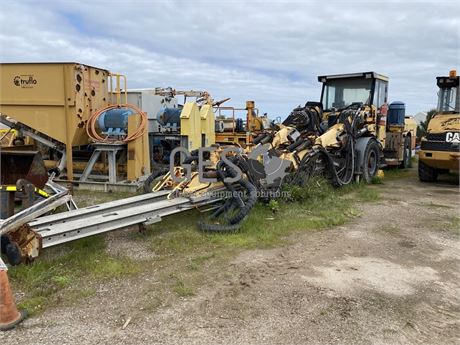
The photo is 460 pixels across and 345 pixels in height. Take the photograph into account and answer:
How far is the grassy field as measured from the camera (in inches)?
144

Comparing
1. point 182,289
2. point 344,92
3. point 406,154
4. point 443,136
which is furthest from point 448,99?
point 182,289

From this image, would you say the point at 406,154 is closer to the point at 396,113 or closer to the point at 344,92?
the point at 396,113

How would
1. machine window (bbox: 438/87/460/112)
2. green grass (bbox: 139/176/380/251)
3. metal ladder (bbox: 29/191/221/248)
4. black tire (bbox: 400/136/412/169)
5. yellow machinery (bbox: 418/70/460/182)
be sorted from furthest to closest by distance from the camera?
black tire (bbox: 400/136/412/169), machine window (bbox: 438/87/460/112), yellow machinery (bbox: 418/70/460/182), green grass (bbox: 139/176/380/251), metal ladder (bbox: 29/191/221/248)

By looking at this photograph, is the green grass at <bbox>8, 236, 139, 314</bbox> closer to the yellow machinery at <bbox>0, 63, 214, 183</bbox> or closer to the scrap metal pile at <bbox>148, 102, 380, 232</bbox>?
the scrap metal pile at <bbox>148, 102, 380, 232</bbox>

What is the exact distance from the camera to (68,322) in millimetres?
3135

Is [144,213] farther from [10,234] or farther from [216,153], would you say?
[216,153]

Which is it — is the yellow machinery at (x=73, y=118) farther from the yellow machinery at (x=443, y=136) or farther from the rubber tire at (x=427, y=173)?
the rubber tire at (x=427, y=173)

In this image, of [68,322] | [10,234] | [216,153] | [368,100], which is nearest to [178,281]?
[68,322]

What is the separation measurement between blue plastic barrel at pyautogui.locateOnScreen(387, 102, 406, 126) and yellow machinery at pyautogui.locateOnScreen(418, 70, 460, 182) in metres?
1.41

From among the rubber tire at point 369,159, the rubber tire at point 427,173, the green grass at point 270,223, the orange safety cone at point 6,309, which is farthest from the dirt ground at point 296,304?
the rubber tire at point 427,173

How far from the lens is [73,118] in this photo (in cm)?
828

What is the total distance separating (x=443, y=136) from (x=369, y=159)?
1532 millimetres

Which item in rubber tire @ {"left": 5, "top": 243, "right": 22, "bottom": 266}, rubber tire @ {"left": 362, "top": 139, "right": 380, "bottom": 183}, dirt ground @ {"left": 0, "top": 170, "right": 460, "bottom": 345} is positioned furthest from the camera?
rubber tire @ {"left": 362, "top": 139, "right": 380, "bottom": 183}

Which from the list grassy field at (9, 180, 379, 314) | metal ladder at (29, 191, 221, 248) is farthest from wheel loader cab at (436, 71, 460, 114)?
metal ladder at (29, 191, 221, 248)
